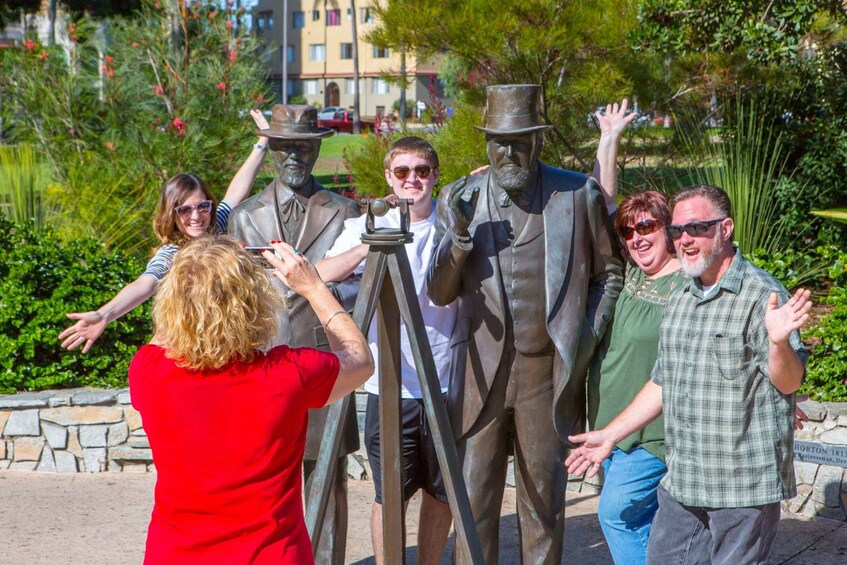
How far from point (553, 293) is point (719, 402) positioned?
686 mm

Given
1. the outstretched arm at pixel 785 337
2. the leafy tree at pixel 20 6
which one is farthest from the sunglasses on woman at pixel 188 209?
the leafy tree at pixel 20 6

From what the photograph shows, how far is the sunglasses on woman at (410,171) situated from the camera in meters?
3.91

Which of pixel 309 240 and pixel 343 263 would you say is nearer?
pixel 343 263

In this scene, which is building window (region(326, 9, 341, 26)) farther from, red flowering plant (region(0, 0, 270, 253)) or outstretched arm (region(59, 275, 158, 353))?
outstretched arm (region(59, 275, 158, 353))

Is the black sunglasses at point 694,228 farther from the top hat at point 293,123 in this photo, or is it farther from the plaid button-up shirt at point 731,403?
the top hat at point 293,123

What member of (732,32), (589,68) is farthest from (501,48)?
(732,32)

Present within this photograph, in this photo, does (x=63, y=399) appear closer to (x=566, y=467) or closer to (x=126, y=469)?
(x=126, y=469)

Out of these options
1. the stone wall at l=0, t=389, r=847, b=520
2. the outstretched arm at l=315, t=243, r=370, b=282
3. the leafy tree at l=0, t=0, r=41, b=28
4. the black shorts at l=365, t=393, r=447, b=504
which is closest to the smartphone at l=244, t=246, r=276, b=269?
the outstretched arm at l=315, t=243, r=370, b=282

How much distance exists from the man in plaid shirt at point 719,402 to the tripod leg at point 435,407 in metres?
0.62

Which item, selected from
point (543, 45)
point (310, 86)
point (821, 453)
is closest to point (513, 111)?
point (821, 453)

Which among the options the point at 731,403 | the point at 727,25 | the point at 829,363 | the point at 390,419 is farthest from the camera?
the point at 727,25

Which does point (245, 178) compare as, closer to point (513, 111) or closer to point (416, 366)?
point (513, 111)

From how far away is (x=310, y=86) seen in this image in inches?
2480

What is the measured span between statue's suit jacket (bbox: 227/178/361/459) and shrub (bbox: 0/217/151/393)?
251cm
